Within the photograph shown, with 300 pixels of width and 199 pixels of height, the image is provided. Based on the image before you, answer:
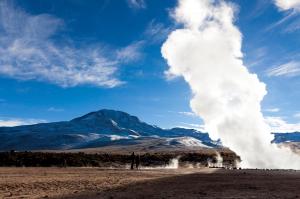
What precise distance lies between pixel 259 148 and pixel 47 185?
72.5 m

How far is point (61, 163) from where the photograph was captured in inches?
3147

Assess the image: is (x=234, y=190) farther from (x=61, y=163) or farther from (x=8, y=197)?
(x=61, y=163)

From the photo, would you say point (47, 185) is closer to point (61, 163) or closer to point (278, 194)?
point (278, 194)

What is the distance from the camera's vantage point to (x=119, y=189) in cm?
3459

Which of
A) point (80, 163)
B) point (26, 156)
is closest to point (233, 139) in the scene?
point (80, 163)

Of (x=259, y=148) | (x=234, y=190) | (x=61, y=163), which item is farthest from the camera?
(x=259, y=148)

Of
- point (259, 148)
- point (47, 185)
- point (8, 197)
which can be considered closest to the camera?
point (8, 197)

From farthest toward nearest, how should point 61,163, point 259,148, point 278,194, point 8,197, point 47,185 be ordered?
point 259,148
point 61,163
point 47,185
point 278,194
point 8,197

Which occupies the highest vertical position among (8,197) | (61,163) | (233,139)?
(233,139)

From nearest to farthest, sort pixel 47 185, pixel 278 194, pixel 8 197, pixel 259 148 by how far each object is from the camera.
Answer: pixel 8 197
pixel 278 194
pixel 47 185
pixel 259 148

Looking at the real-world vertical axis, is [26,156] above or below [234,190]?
above

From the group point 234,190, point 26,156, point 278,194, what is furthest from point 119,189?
point 26,156

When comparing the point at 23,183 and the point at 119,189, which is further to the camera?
the point at 23,183

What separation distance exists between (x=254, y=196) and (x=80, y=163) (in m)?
54.4
